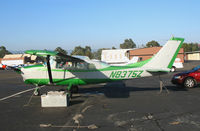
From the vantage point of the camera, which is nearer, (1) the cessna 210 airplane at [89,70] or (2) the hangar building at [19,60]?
(1) the cessna 210 airplane at [89,70]

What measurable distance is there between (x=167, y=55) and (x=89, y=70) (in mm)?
4658

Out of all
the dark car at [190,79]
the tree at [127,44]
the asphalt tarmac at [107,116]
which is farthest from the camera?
the tree at [127,44]

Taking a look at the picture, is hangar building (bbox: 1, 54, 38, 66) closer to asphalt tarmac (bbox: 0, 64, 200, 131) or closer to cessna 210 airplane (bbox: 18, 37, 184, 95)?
cessna 210 airplane (bbox: 18, 37, 184, 95)

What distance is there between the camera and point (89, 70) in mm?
9922

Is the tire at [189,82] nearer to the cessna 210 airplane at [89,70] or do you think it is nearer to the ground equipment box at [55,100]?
the cessna 210 airplane at [89,70]

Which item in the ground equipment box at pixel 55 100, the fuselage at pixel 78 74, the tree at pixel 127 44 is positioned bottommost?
the ground equipment box at pixel 55 100

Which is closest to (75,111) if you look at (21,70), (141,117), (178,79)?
(141,117)

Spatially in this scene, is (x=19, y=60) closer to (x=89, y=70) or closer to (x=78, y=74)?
(x=78, y=74)

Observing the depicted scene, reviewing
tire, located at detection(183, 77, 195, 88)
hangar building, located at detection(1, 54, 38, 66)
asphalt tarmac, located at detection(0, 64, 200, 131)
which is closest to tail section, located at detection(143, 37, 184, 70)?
asphalt tarmac, located at detection(0, 64, 200, 131)

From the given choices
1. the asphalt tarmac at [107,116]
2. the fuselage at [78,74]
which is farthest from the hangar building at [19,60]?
the asphalt tarmac at [107,116]

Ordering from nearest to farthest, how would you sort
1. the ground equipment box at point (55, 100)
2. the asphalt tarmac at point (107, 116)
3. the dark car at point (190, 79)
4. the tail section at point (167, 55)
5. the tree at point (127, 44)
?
the asphalt tarmac at point (107, 116) → the ground equipment box at point (55, 100) → the tail section at point (167, 55) → the dark car at point (190, 79) → the tree at point (127, 44)

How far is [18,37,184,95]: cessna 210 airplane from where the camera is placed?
9.74 m

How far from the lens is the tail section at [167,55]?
382 inches

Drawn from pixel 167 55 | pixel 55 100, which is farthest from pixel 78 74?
pixel 167 55
